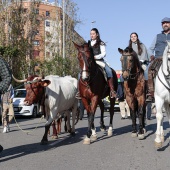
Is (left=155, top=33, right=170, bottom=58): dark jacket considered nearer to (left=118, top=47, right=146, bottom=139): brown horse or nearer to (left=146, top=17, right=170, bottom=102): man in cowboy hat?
(left=146, top=17, right=170, bottom=102): man in cowboy hat

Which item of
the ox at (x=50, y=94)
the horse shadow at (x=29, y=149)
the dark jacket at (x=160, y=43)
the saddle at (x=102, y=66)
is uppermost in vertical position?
the dark jacket at (x=160, y=43)

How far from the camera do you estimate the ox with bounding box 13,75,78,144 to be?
10.2 meters

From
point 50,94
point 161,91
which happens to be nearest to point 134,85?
point 161,91

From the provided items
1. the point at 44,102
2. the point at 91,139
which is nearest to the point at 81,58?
the point at 44,102

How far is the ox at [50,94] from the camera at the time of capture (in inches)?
400

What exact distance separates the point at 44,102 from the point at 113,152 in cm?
257

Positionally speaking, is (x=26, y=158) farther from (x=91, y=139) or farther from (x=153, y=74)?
(x=153, y=74)

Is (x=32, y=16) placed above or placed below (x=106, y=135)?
above

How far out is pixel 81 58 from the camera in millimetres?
10070

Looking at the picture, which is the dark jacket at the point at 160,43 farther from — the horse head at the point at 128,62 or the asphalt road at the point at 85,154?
the asphalt road at the point at 85,154

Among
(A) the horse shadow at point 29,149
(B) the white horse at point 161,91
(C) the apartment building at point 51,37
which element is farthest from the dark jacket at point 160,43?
(C) the apartment building at point 51,37

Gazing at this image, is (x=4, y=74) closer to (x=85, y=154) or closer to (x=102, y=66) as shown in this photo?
(x=85, y=154)

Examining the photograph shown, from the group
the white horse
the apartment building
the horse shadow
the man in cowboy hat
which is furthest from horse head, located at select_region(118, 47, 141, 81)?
the apartment building

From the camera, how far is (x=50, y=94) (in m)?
10.7
